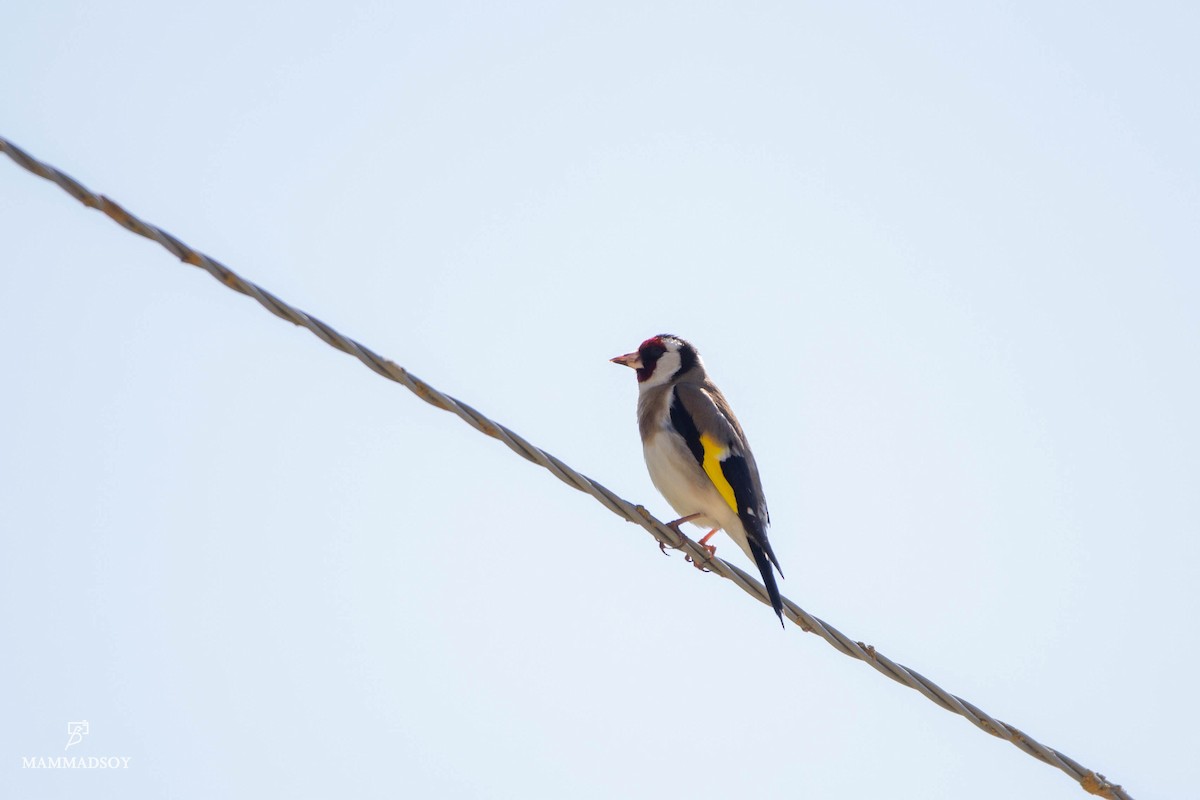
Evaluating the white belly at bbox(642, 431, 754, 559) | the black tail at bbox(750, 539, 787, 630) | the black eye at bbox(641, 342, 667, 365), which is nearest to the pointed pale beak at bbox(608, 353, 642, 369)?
→ the black eye at bbox(641, 342, 667, 365)

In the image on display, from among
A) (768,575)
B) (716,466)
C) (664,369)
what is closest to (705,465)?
(716,466)

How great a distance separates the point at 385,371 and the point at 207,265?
0.70 meters

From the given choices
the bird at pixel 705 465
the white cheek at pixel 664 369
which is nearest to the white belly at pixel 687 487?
the bird at pixel 705 465

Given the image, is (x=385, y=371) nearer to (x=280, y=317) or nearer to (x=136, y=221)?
(x=280, y=317)

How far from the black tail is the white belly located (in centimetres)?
17

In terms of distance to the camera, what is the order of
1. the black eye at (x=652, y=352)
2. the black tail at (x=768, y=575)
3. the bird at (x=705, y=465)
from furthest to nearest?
the black eye at (x=652, y=352) < the bird at (x=705, y=465) < the black tail at (x=768, y=575)

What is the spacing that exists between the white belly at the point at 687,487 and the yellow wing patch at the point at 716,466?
0.03 meters

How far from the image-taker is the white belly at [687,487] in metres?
8.45

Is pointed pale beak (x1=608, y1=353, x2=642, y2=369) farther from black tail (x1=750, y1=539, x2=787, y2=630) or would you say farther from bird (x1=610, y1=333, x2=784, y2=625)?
black tail (x1=750, y1=539, x2=787, y2=630)

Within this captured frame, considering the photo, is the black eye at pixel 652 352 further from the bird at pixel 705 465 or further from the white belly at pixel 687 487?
the white belly at pixel 687 487

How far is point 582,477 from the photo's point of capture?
550 cm

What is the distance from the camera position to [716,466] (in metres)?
8.50

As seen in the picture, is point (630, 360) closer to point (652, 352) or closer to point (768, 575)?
point (652, 352)

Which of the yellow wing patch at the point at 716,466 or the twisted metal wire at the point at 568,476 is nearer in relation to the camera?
the twisted metal wire at the point at 568,476
